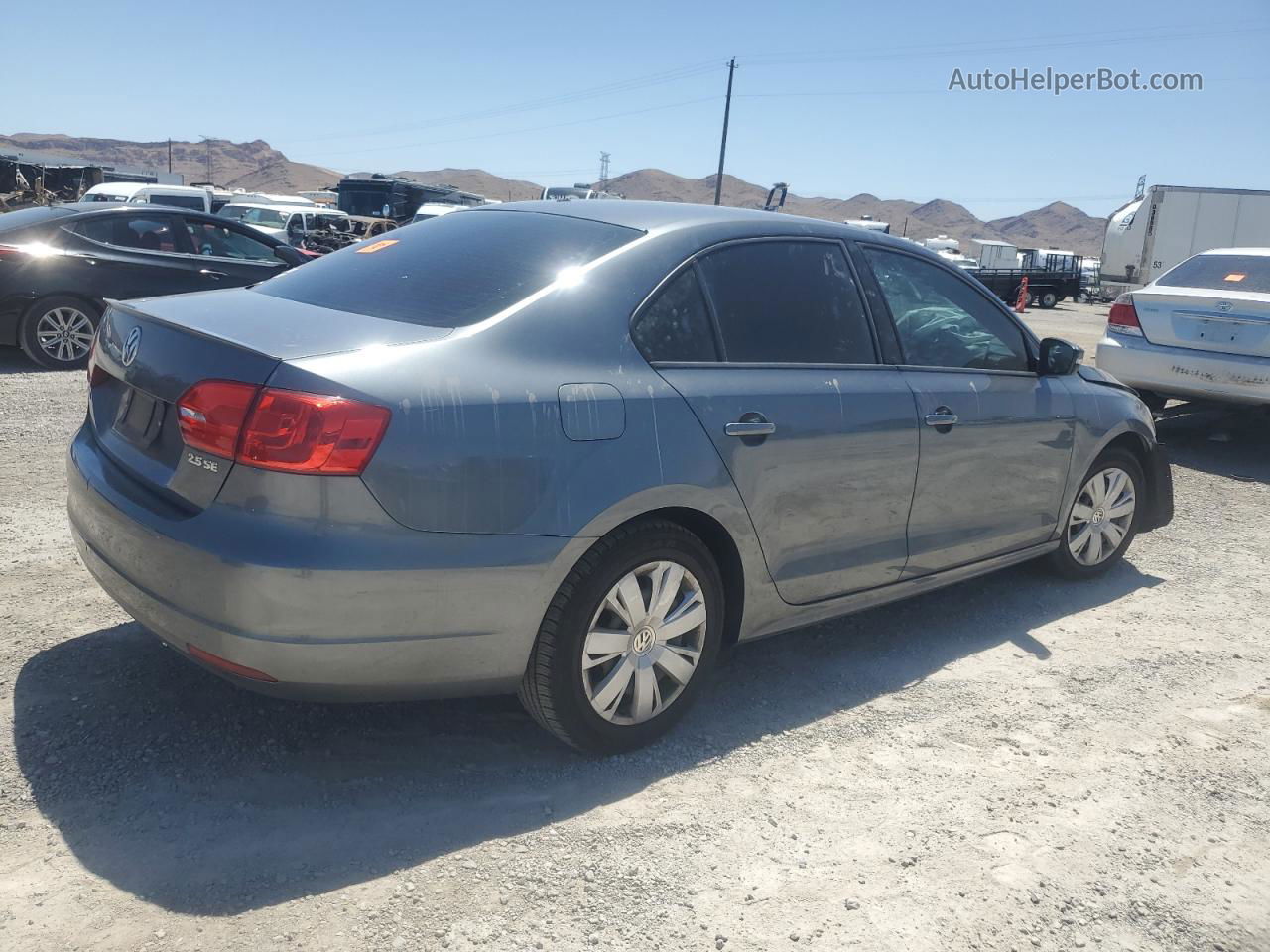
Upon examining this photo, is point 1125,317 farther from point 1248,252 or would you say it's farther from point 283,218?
point 283,218

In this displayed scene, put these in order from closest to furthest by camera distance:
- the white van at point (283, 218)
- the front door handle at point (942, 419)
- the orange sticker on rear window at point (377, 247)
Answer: the orange sticker on rear window at point (377, 247) < the front door handle at point (942, 419) < the white van at point (283, 218)

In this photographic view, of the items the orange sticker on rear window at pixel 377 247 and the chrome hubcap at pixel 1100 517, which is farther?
the chrome hubcap at pixel 1100 517

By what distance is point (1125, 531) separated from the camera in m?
5.30

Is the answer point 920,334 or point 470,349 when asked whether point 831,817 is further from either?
point 920,334

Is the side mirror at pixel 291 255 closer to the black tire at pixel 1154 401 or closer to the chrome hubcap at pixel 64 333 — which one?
the chrome hubcap at pixel 64 333

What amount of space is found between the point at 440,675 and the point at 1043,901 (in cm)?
164

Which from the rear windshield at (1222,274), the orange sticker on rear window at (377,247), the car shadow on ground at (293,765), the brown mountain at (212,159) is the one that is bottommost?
the car shadow on ground at (293,765)

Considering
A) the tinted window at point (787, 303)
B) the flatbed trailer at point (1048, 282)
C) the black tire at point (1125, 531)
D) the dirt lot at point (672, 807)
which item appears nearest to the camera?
the dirt lot at point (672, 807)

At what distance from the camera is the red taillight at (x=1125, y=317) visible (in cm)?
857

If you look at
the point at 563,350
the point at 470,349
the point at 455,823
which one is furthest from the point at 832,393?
the point at 455,823

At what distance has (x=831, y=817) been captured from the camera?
2977mm

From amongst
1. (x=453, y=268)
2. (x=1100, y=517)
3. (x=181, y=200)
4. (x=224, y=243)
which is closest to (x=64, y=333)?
(x=224, y=243)

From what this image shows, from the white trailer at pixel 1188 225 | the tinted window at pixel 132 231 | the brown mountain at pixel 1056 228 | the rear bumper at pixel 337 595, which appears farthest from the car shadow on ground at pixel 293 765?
the brown mountain at pixel 1056 228

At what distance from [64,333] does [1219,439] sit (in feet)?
32.8
